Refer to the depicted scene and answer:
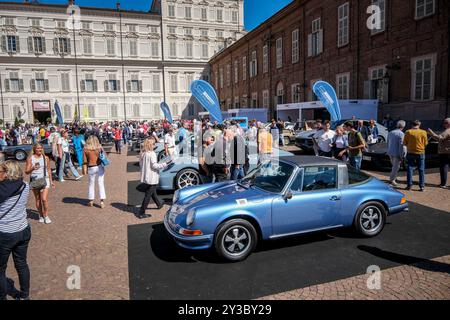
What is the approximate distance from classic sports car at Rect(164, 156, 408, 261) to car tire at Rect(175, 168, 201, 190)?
9.14 feet

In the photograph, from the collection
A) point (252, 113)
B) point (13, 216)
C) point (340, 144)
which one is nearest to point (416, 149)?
point (340, 144)

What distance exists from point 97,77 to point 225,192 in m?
49.8

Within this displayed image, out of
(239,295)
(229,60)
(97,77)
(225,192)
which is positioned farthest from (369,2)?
(97,77)

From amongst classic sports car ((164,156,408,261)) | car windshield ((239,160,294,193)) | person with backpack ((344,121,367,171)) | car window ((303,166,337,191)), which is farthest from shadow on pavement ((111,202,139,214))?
person with backpack ((344,121,367,171))

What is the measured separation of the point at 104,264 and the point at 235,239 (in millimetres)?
1939

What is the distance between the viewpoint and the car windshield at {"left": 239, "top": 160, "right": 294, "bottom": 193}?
191 inches

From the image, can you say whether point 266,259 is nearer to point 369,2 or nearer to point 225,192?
point 225,192

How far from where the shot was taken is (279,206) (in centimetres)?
457

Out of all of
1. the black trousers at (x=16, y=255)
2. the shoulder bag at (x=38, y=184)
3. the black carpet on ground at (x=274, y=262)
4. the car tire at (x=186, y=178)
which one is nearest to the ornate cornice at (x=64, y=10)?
the car tire at (x=186, y=178)

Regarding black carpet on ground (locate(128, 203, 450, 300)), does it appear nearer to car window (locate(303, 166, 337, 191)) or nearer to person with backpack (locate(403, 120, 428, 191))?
car window (locate(303, 166, 337, 191))

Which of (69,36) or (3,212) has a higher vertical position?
(69,36)

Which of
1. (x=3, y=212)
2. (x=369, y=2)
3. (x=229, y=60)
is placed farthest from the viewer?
(x=229, y=60)

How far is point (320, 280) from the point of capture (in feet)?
12.9

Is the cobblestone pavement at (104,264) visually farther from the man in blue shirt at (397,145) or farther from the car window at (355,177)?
the car window at (355,177)
